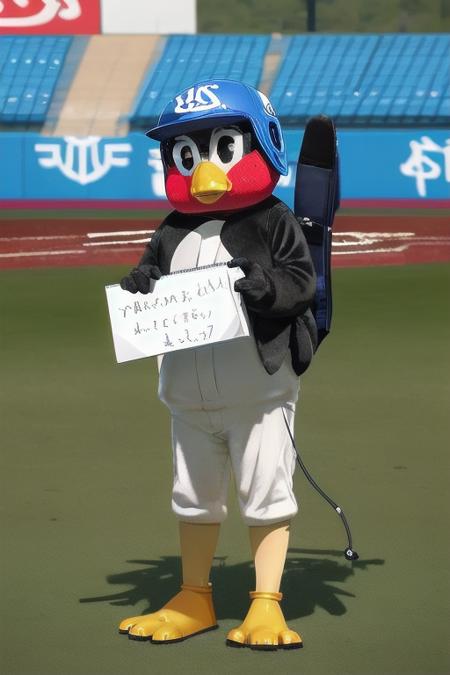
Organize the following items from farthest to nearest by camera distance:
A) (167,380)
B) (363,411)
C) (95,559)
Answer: (363,411) → (95,559) → (167,380)

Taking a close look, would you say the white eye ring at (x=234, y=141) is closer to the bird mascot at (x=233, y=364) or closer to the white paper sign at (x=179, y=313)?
the bird mascot at (x=233, y=364)

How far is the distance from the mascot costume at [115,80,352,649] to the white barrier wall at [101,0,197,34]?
26.3 metres

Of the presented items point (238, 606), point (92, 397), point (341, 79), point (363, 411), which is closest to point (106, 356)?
point (92, 397)

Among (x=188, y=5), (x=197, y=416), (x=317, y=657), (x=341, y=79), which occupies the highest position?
(x=188, y=5)

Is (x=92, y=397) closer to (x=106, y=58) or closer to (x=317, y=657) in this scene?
(x=317, y=657)

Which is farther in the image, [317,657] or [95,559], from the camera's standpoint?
[95,559]

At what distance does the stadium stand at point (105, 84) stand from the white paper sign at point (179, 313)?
24.0m

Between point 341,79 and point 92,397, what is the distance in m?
21.9

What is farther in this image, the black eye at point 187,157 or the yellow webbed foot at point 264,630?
the black eye at point 187,157

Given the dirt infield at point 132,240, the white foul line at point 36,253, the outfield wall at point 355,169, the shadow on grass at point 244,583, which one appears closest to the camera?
the shadow on grass at point 244,583

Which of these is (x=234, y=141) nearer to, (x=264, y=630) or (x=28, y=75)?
(x=264, y=630)

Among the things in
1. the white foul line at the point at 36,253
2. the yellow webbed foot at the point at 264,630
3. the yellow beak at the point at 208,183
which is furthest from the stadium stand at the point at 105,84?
the yellow webbed foot at the point at 264,630

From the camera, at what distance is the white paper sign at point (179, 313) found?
159 inches

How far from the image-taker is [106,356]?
941cm
